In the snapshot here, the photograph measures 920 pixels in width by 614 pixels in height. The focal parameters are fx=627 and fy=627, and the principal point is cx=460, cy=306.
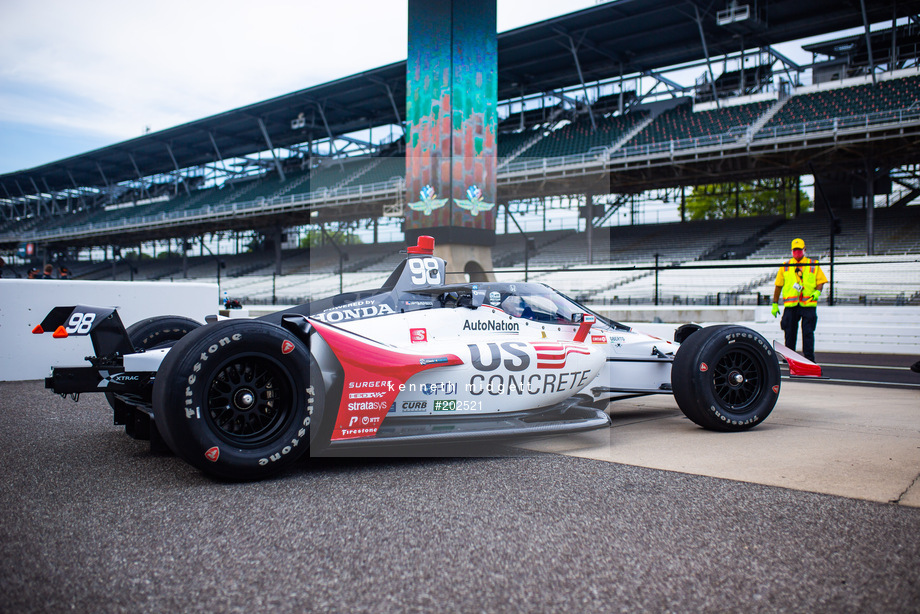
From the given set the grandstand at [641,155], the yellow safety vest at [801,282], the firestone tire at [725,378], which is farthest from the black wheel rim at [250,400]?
the grandstand at [641,155]

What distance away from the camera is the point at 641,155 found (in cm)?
2678

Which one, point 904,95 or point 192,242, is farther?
point 192,242

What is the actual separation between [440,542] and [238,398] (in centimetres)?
146

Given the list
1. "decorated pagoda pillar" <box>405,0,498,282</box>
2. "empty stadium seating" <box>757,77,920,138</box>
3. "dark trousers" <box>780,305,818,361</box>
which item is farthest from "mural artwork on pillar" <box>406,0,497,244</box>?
"dark trousers" <box>780,305,818,361</box>

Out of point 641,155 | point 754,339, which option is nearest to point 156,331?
point 754,339

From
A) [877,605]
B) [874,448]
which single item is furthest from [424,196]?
[877,605]

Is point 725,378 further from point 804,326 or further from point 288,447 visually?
point 804,326

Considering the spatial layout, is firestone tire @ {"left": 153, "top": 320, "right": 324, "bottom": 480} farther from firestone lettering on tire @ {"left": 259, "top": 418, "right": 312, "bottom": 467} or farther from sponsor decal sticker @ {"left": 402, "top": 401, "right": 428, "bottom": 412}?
sponsor decal sticker @ {"left": 402, "top": 401, "right": 428, "bottom": 412}

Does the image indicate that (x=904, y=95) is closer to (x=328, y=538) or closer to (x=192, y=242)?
(x=328, y=538)

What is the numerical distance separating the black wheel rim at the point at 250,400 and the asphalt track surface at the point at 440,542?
0.28m

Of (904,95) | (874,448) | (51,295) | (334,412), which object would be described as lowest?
(874,448)

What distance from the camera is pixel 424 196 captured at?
21.7 m

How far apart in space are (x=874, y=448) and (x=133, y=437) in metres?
4.88

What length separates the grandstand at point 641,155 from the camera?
905 inches
